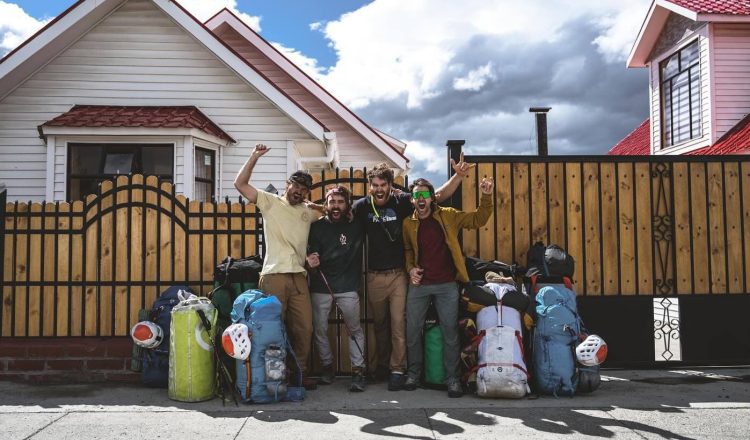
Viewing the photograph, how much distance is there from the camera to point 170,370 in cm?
525

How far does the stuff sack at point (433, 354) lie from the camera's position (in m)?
5.52

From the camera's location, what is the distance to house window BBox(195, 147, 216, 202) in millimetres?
10023

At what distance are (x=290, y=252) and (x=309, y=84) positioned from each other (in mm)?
8623

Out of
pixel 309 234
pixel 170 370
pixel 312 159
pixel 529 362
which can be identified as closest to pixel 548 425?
pixel 529 362

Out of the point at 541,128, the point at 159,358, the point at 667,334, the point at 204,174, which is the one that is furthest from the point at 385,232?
the point at 541,128

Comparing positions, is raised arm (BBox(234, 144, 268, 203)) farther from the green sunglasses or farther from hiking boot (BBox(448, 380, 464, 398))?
hiking boot (BBox(448, 380, 464, 398))

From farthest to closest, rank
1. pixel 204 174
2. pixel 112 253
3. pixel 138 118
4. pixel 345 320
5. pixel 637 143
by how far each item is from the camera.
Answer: pixel 637 143 → pixel 204 174 → pixel 138 118 → pixel 112 253 → pixel 345 320

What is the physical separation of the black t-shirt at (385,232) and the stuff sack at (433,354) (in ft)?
2.16

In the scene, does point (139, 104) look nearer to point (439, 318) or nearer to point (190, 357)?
point (190, 357)

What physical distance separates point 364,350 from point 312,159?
5.88 meters

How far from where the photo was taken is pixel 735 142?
11.2 metres

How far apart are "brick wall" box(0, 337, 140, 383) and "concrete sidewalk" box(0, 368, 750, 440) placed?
0.26 metres

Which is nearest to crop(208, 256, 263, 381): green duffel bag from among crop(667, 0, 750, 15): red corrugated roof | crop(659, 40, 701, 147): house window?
crop(667, 0, 750, 15): red corrugated roof

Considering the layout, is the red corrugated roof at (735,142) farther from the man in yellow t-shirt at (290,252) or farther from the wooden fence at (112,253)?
the man in yellow t-shirt at (290,252)
